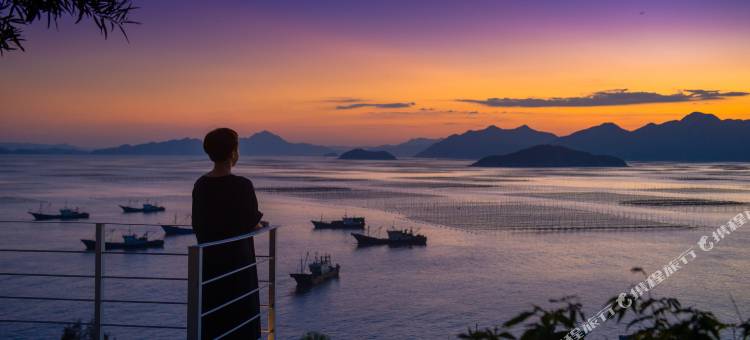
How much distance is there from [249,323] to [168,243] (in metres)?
36.4

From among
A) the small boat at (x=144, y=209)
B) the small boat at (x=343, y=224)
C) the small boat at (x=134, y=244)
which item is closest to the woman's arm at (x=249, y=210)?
the small boat at (x=134, y=244)

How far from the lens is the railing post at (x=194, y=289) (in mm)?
2557

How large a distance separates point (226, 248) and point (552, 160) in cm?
18436

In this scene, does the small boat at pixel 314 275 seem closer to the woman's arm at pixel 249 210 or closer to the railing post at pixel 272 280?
the railing post at pixel 272 280

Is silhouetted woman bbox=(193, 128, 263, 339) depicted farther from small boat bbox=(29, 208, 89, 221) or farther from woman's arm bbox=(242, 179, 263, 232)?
small boat bbox=(29, 208, 89, 221)

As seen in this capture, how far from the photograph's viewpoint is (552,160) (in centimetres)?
18075

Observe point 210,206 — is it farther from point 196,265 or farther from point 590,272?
point 590,272

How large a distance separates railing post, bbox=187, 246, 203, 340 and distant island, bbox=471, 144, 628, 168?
181658mm

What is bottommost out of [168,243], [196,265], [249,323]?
[168,243]

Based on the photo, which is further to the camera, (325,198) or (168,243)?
(325,198)

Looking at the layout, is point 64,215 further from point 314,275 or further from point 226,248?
point 226,248

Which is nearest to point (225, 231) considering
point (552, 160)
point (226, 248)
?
point (226, 248)

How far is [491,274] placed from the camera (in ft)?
88.4

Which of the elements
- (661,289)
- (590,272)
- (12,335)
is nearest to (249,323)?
(12,335)
